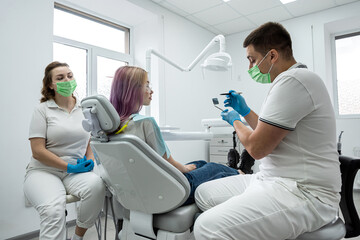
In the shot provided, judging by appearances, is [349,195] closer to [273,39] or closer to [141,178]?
[273,39]

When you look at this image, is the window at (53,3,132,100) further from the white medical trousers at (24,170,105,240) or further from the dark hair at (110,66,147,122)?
the dark hair at (110,66,147,122)

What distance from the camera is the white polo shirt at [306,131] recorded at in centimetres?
82

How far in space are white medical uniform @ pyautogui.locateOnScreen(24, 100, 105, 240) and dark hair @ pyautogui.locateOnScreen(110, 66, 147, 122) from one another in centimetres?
51

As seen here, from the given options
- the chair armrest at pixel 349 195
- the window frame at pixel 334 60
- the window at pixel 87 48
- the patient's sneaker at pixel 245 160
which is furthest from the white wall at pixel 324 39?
the chair armrest at pixel 349 195

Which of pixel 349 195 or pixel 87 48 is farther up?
pixel 87 48

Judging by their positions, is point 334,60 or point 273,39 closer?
point 273,39

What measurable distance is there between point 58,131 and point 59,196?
1.36 feet

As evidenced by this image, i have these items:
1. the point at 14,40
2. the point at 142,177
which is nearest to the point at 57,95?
the point at 14,40

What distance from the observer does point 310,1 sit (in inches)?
126

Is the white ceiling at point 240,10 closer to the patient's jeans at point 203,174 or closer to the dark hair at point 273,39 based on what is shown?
the dark hair at point 273,39

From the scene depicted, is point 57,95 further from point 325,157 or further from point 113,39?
point 113,39

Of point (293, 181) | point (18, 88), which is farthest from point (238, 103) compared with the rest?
point (18, 88)

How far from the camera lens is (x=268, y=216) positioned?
2.56ft

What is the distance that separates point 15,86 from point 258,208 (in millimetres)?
1997
